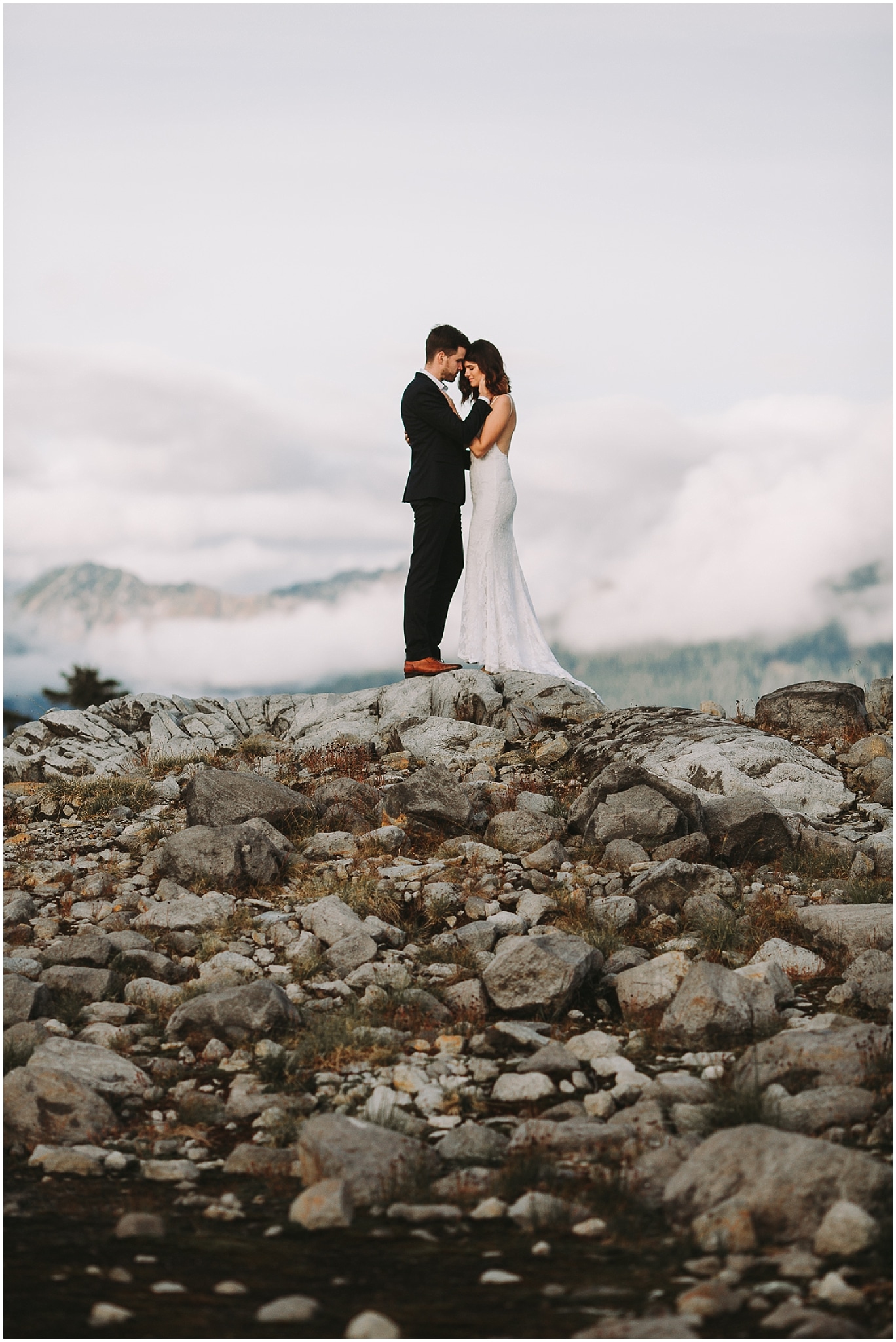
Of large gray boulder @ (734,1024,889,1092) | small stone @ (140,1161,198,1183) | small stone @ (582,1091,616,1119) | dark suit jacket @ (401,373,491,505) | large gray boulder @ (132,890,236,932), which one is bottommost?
small stone @ (140,1161,198,1183)

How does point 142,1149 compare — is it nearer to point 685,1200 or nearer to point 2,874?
point 685,1200

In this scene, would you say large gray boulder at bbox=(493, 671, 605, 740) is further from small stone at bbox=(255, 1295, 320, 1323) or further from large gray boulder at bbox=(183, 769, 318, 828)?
small stone at bbox=(255, 1295, 320, 1323)

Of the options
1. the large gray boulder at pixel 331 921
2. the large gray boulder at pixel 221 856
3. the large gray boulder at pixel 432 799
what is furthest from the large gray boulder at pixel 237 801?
the large gray boulder at pixel 331 921

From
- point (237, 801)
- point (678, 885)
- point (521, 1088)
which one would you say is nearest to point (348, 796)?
point (237, 801)

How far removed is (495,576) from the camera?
17.5 m

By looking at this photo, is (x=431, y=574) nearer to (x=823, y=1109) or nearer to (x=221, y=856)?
(x=221, y=856)

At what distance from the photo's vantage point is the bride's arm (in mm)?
17078

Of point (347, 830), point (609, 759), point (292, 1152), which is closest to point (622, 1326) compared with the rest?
point (292, 1152)

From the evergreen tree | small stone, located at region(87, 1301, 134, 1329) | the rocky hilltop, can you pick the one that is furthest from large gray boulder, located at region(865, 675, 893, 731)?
the evergreen tree

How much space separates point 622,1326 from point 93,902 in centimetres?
717

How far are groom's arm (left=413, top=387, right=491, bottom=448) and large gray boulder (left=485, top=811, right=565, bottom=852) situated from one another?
6.73 metres

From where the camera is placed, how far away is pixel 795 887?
1034 centimetres

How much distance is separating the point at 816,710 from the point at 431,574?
5.68 m

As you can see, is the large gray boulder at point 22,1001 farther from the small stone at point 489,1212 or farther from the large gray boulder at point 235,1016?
the small stone at point 489,1212
